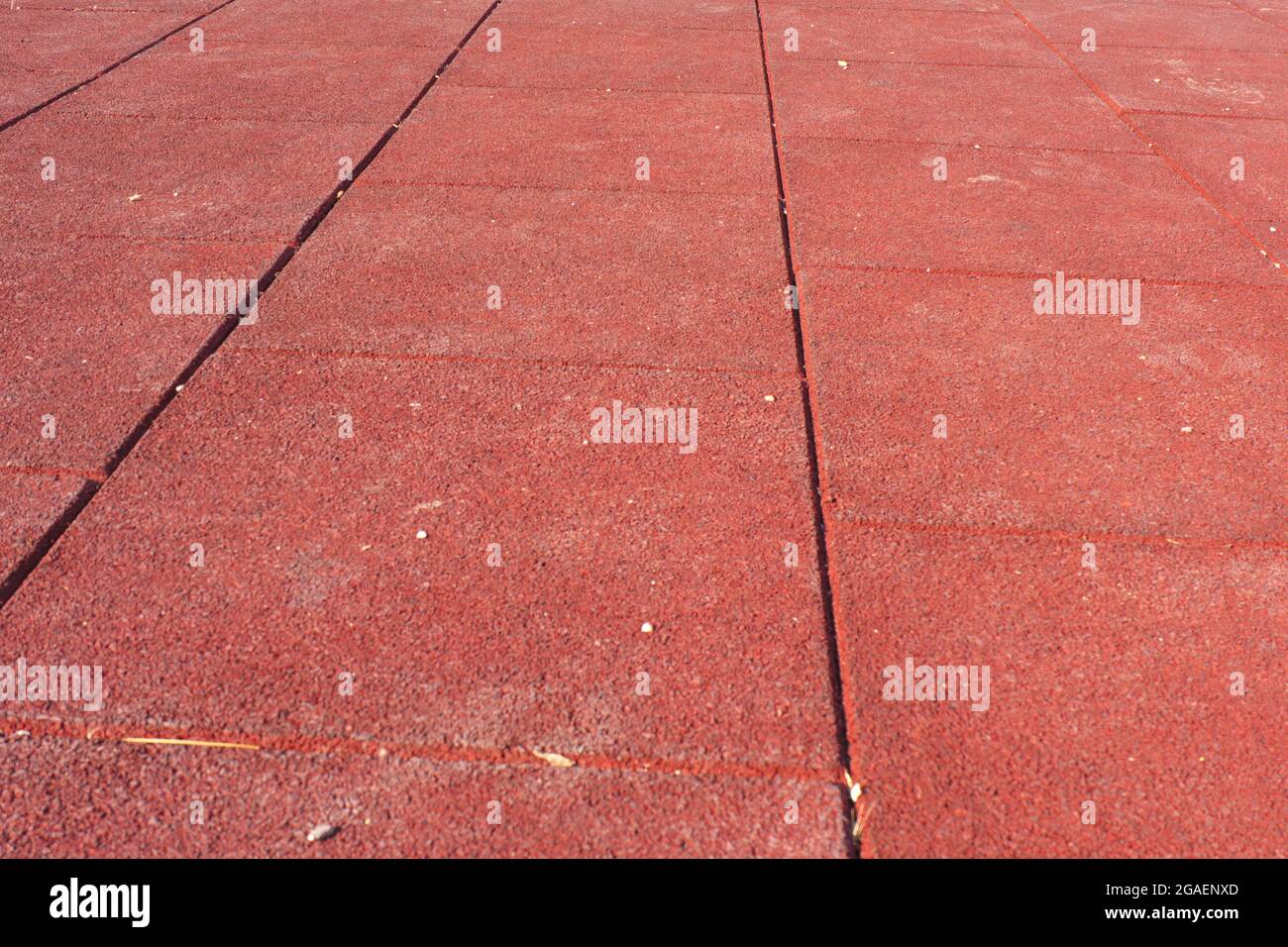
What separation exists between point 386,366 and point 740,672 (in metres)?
2.37

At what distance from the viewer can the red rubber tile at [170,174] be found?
660 centimetres

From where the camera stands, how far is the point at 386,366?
17.0ft

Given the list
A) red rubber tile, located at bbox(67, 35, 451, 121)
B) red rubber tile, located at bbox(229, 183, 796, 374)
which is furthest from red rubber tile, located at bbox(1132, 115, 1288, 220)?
red rubber tile, located at bbox(67, 35, 451, 121)

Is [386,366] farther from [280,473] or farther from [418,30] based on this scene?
[418,30]

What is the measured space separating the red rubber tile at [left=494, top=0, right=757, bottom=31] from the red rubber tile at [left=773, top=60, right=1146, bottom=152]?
5.59ft

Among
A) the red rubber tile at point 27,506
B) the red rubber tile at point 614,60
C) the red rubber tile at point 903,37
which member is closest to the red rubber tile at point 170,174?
the red rubber tile at point 614,60

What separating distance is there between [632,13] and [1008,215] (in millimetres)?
6014

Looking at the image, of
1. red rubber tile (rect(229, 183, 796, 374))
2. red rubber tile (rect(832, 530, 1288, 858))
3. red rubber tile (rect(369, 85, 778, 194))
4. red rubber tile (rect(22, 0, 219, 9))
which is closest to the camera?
red rubber tile (rect(832, 530, 1288, 858))

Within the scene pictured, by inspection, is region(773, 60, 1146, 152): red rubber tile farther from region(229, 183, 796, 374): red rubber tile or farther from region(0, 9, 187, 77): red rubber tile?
region(0, 9, 187, 77): red rubber tile

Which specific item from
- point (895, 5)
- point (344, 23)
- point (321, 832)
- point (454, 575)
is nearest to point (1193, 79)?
point (895, 5)

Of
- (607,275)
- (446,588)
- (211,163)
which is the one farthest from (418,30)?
(446,588)

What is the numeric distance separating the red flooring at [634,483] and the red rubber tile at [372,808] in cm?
1

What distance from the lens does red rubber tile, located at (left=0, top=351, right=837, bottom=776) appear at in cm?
→ 339

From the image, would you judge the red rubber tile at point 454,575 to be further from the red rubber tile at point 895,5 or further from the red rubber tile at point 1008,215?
the red rubber tile at point 895,5
